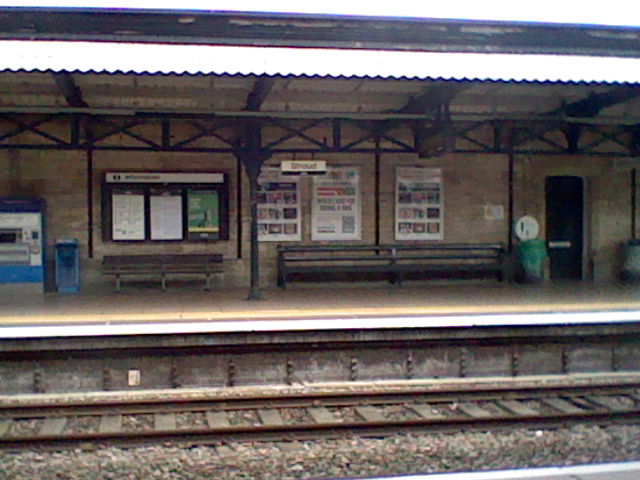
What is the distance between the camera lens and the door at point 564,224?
1516 cm

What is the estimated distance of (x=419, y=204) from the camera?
14.2 m

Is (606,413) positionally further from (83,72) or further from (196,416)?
(83,72)

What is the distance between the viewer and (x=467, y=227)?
47.2ft

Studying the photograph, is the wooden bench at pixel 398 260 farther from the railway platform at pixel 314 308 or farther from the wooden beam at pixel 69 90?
the wooden beam at pixel 69 90

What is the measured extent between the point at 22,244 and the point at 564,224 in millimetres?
10282

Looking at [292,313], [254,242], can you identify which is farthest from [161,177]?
[292,313]

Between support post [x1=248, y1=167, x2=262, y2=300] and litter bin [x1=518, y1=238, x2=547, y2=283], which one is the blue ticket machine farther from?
litter bin [x1=518, y1=238, x2=547, y2=283]

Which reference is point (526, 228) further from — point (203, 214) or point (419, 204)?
point (203, 214)

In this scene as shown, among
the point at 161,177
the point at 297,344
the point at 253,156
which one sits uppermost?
the point at 253,156

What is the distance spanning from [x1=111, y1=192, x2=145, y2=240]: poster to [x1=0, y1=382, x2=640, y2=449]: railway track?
583 centimetres

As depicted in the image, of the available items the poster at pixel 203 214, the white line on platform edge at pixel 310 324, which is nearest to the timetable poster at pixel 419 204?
the poster at pixel 203 214

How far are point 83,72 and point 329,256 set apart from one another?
6070 mm

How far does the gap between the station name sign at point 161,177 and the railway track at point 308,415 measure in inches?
240

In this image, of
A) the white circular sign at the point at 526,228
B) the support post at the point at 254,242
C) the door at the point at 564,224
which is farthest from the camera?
the door at the point at 564,224
